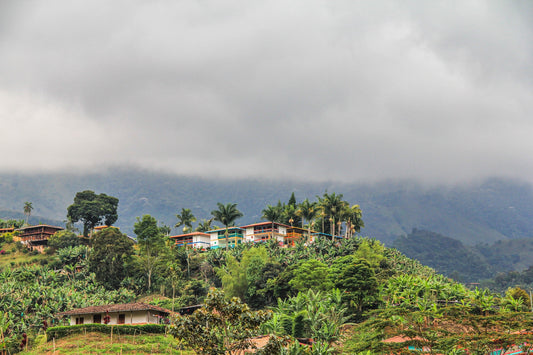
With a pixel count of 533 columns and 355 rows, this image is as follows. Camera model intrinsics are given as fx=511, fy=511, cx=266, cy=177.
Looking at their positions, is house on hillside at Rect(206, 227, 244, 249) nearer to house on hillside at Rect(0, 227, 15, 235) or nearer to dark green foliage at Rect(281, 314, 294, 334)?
house on hillside at Rect(0, 227, 15, 235)

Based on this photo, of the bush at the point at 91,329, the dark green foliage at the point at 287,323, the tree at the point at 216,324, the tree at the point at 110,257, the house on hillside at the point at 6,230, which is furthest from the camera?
the house on hillside at the point at 6,230

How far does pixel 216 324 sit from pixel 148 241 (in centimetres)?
6517

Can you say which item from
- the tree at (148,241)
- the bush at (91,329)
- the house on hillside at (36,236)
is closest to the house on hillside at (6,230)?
the house on hillside at (36,236)

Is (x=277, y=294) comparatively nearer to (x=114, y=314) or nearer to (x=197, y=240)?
(x=114, y=314)

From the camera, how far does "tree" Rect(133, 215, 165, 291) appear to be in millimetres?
86062

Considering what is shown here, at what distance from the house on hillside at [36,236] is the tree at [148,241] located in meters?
35.4

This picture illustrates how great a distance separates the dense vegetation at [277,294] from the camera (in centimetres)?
3266

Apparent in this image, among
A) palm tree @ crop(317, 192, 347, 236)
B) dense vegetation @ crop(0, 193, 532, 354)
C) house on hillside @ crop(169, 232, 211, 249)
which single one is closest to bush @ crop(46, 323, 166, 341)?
dense vegetation @ crop(0, 193, 532, 354)

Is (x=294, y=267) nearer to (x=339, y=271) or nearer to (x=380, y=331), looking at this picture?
(x=339, y=271)

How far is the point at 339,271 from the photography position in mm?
66812

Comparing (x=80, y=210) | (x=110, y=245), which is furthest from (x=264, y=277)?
(x=80, y=210)

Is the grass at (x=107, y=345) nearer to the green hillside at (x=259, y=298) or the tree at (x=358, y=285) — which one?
the green hillside at (x=259, y=298)

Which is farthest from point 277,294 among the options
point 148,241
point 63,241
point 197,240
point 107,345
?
point 63,241

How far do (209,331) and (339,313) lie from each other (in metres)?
30.3
